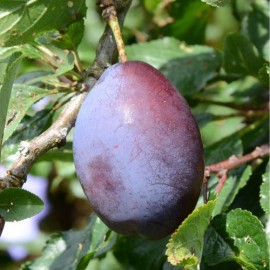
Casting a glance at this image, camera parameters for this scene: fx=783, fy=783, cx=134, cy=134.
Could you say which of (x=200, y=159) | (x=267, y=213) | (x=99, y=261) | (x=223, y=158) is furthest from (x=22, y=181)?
(x=99, y=261)

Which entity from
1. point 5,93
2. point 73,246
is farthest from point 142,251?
point 5,93

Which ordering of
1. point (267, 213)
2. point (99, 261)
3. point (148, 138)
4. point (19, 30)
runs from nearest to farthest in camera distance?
point (148, 138), point (19, 30), point (267, 213), point (99, 261)

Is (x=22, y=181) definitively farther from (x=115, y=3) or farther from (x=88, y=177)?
(x=115, y=3)

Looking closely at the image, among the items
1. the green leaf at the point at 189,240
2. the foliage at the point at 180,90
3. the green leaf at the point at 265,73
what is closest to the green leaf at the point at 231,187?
the foliage at the point at 180,90

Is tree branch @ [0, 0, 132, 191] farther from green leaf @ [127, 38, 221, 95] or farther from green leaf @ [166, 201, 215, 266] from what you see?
green leaf @ [127, 38, 221, 95]

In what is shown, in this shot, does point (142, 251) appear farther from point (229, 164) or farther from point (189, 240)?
point (189, 240)
